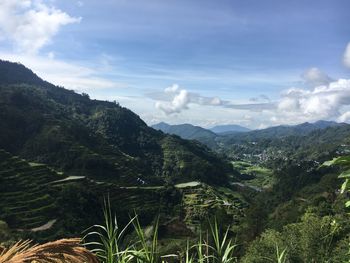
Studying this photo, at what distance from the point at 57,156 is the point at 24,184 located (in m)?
40.9

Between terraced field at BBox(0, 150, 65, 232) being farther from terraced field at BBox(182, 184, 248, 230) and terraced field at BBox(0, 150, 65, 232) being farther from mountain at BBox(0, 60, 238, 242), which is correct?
terraced field at BBox(182, 184, 248, 230)

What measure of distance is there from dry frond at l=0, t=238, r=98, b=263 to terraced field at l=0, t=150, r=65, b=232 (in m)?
67.2

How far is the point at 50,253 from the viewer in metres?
3.04

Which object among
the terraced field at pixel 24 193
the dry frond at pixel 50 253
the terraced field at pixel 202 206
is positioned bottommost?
the terraced field at pixel 202 206

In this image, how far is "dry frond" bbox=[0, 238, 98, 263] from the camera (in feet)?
9.35

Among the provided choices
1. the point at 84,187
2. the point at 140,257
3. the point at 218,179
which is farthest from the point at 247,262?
the point at 218,179

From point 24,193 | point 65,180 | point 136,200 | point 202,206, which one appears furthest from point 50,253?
point 202,206

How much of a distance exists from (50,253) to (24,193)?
79.0 meters

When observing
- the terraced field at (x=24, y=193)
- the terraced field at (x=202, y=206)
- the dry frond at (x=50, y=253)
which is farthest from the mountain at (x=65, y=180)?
the dry frond at (x=50, y=253)

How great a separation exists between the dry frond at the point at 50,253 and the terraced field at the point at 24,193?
67.2m

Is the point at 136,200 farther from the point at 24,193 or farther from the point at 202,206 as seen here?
the point at 24,193

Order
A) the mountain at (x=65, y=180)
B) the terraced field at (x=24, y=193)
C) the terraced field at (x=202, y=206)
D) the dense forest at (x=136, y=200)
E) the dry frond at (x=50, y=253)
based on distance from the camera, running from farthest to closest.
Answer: the terraced field at (x=202, y=206), the mountain at (x=65, y=180), the terraced field at (x=24, y=193), the dense forest at (x=136, y=200), the dry frond at (x=50, y=253)

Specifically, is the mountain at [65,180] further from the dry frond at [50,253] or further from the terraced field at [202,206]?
the dry frond at [50,253]

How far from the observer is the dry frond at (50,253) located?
9.35ft
